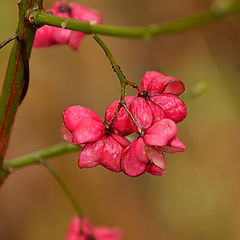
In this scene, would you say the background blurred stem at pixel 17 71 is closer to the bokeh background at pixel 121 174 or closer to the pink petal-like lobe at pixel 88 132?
the pink petal-like lobe at pixel 88 132

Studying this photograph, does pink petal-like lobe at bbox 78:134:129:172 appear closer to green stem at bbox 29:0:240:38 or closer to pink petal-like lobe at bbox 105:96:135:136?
pink petal-like lobe at bbox 105:96:135:136

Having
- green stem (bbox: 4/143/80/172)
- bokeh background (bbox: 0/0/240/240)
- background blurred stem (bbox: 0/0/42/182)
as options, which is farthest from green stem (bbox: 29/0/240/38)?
bokeh background (bbox: 0/0/240/240)

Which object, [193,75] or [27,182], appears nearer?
[27,182]

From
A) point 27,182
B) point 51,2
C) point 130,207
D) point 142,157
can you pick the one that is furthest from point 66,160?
point 142,157

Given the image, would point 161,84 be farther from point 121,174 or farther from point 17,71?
point 121,174

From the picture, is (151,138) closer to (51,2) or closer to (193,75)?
(51,2)

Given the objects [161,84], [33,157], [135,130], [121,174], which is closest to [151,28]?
[161,84]

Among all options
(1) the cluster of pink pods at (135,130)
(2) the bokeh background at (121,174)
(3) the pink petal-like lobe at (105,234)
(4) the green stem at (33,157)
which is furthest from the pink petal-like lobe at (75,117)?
(2) the bokeh background at (121,174)
